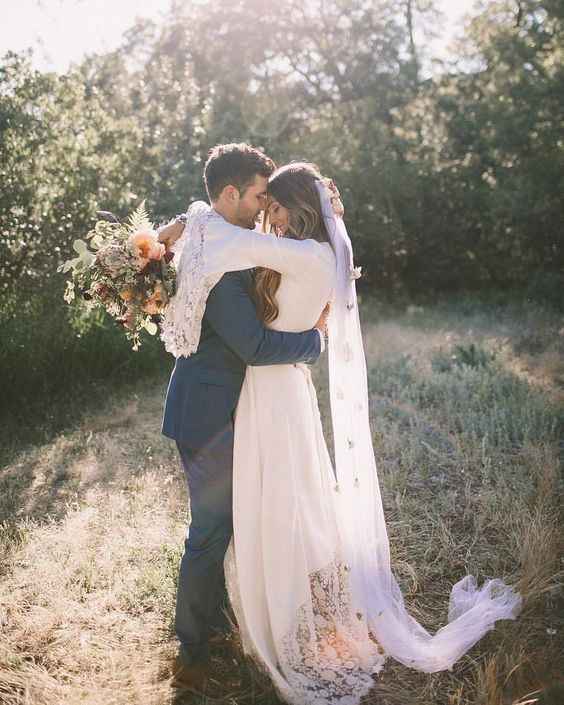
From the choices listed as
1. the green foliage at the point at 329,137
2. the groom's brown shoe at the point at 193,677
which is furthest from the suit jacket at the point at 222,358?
the green foliage at the point at 329,137

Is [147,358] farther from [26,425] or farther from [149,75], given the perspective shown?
[149,75]

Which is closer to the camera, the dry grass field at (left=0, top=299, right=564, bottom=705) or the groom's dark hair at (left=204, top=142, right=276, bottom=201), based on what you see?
the groom's dark hair at (left=204, top=142, right=276, bottom=201)

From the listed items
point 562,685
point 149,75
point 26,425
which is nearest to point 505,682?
point 562,685

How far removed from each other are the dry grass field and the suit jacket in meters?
1.22

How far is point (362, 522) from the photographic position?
3.12 meters

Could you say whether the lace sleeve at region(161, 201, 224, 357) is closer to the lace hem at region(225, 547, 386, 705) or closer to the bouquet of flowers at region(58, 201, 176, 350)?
the bouquet of flowers at region(58, 201, 176, 350)

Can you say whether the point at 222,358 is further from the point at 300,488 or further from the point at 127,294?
the point at 300,488

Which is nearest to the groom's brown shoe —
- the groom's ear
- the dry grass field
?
the dry grass field

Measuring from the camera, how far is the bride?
2832 mm

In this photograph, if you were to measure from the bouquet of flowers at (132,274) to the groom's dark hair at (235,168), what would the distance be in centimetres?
39

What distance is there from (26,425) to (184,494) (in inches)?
110

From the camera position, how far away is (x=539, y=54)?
1151 centimetres

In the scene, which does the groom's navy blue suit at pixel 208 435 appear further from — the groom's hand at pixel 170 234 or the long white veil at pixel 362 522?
the groom's hand at pixel 170 234

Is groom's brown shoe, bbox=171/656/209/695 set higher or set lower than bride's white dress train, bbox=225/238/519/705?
lower
